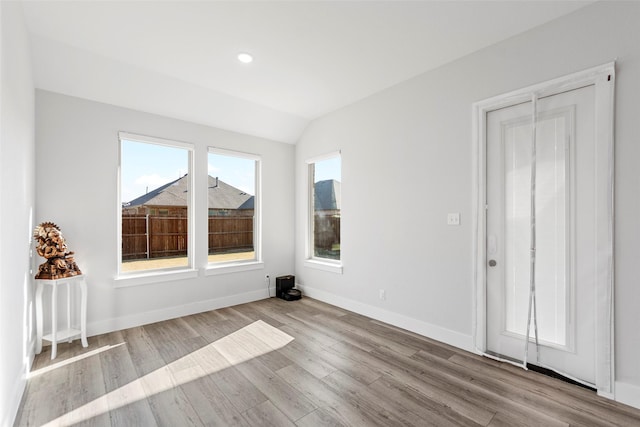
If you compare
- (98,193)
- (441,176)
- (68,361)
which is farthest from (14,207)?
(441,176)

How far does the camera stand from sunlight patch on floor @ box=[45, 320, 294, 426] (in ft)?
6.60

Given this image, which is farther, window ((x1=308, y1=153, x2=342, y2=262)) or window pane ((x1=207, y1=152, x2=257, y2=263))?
window ((x1=308, y1=153, x2=342, y2=262))

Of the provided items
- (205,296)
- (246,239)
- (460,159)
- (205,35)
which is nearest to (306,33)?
(205,35)

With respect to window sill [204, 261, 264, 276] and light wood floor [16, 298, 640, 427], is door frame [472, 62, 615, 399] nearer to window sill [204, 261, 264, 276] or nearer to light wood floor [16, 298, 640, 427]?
light wood floor [16, 298, 640, 427]

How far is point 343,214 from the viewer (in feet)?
13.8

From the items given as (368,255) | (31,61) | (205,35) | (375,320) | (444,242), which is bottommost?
(375,320)

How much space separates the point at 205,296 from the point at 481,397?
343cm

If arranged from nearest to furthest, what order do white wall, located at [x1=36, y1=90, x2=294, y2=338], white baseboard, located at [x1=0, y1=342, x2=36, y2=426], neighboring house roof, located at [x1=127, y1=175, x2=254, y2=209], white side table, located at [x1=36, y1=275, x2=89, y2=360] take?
white baseboard, located at [x1=0, y1=342, x2=36, y2=426] → white side table, located at [x1=36, y1=275, x2=89, y2=360] → white wall, located at [x1=36, y1=90, x2=294, y2=338] → neighboring house roof, located at [x1=127, y1=175, x2=254, y2=209]

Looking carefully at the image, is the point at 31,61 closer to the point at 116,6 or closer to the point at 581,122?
the point at 116,6

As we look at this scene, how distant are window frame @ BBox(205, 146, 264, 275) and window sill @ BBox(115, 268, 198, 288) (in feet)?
1.03

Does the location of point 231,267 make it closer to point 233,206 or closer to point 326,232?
point 233,206

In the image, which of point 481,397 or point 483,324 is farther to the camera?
point 483,324

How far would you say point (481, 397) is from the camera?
2115 millimetres

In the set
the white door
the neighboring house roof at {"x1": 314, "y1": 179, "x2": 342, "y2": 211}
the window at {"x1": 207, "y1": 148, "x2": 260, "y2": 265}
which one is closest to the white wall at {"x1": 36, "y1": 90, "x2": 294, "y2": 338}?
the window at {"x1": 207, "y1": 148, "x2": 260, "y2": 265}
